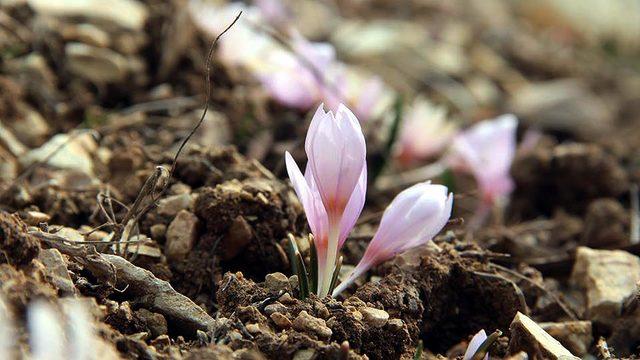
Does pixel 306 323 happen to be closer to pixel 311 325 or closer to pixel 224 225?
pixel 311 325

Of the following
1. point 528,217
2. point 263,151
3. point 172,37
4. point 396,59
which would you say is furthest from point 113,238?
point 396,59

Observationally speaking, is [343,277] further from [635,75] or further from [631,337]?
[635,75]

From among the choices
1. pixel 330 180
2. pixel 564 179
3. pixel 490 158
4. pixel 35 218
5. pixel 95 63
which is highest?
pixel 330 180

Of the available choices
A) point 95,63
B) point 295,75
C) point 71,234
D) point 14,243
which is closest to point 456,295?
point 71,234

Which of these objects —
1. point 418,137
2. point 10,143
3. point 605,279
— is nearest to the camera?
point 605,279

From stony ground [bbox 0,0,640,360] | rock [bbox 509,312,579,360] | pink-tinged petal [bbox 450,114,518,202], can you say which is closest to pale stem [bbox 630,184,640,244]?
stony ground [bbox 0,0,640,360]

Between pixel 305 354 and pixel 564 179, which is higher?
pixel 305 354
